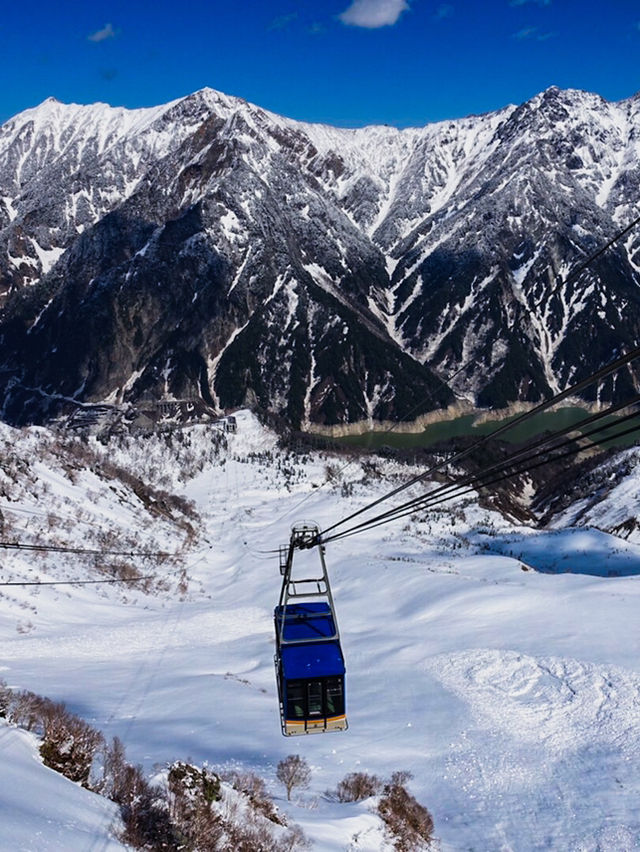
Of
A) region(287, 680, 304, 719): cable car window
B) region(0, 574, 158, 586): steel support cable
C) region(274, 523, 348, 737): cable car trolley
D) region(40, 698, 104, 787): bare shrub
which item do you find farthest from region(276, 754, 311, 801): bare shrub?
region(0, 574, 158, 586): steel support cable

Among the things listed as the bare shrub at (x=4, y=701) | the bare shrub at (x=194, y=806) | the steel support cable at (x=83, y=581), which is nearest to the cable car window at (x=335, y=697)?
the bare shrub at (x=194, y=806)

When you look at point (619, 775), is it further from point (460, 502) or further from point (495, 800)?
point (460, 502)

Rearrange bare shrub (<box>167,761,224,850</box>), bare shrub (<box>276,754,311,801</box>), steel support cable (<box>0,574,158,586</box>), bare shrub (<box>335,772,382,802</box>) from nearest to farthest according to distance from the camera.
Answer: bare shrub (<box>167,761,224,850</box>), bare shrub (<box>335,772,382,802</box>), bare shrub (<box>276,754,311,801</box>), steel support cable (<box>0,574,158,586</box>)

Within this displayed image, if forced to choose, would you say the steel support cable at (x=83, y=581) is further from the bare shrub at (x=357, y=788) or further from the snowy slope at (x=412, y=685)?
the bare shrub at (x=357, y=788)

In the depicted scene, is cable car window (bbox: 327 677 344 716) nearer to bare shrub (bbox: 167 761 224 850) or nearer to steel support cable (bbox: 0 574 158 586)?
bare shrub (bbox: 167 761 224 850)

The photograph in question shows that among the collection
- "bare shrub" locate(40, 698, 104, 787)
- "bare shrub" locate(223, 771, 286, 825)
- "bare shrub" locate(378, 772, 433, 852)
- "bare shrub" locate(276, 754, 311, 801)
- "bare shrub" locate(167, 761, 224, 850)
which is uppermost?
"bare shrub" locate(40, 698, 104, 787)
